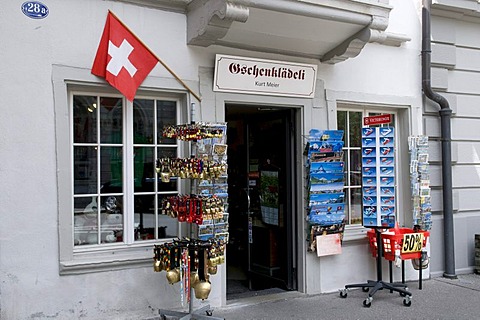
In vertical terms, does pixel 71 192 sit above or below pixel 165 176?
below

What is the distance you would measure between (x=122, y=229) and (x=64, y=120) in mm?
1378

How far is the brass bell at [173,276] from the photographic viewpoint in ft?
16.0

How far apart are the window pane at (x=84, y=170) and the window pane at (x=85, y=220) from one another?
12cm

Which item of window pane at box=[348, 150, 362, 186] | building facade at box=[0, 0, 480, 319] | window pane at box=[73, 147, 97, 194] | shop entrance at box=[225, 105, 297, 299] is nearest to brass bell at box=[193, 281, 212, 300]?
building facade at box=[0, 0, 480, 319]

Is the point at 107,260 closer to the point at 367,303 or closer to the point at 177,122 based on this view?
the point at 177,122

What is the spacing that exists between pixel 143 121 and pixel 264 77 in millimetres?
1626

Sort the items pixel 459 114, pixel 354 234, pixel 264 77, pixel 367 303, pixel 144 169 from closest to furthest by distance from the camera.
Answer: pixel 144 169, pixel 367 303, pixel 264 77, pixel 354 234, pixel 459 114

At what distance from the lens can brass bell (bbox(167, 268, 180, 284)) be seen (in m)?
4.87

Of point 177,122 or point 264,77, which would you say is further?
point 264,77

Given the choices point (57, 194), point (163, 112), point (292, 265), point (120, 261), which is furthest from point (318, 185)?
point (57, 194)

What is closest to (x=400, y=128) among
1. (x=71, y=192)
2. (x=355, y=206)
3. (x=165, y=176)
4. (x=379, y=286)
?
(x=355, y=206)

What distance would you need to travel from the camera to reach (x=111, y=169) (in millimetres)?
5551

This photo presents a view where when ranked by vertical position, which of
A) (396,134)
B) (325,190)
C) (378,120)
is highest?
(378,120)

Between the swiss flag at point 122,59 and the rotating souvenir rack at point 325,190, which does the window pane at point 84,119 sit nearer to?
the swiss flag at point 122,59
